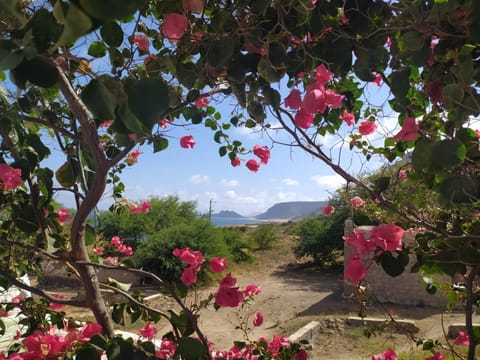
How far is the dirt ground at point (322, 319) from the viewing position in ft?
14.0

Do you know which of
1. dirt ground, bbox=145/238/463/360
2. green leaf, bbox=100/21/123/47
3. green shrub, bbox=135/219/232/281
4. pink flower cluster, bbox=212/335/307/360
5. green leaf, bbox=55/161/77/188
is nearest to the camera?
green leaf, bbox=100/21/123/47

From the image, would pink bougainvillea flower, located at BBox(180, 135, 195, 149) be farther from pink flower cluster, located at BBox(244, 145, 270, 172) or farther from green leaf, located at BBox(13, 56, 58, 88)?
green leaf, located at BBox(13, 56, 58, 88)

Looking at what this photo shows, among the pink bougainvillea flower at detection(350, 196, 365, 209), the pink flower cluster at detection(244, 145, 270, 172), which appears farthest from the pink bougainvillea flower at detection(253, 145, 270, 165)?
the pink bougainvillea flower at detection(350, 196, 365, 209)

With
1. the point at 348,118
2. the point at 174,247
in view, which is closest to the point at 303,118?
the point at 348,118

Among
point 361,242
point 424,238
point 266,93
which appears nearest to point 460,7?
point 266,93

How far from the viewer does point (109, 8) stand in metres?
0.33

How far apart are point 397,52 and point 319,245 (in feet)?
36.9

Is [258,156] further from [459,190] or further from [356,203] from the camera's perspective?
[459,190]

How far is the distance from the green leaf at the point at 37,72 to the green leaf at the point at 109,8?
0.11 meters

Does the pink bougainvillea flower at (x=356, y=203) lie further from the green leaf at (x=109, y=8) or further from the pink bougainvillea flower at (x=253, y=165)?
the green leaf at (x=109, y=8)

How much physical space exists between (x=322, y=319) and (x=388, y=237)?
480 centimetres

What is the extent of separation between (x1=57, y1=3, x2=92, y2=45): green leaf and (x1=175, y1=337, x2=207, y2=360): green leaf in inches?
27.9

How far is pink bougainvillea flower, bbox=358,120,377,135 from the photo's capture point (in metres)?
1.53

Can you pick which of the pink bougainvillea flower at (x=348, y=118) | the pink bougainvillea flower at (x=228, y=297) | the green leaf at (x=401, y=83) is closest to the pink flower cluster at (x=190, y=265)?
the pink bougainvillea flower at (x=228, y=297)
